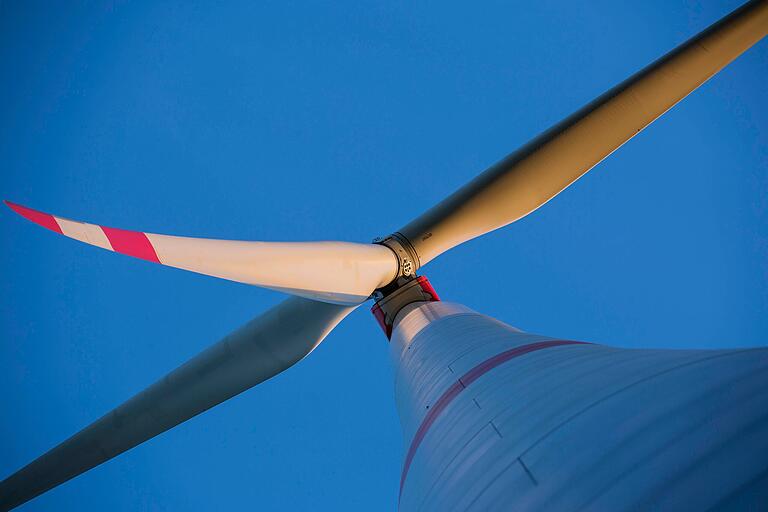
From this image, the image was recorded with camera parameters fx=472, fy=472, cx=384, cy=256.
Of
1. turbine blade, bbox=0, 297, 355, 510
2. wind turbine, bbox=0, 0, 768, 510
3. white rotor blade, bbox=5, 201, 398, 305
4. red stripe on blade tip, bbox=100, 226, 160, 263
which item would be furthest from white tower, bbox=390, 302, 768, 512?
turbine blade, bbox=0, 297, 355, 510

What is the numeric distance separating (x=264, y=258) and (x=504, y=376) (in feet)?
7.61

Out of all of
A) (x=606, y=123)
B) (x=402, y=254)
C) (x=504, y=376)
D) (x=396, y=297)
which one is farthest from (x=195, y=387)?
(x=606, y=123)

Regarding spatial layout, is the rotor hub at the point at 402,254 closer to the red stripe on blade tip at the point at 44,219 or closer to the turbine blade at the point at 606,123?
the turbine blade at the point at 606,123

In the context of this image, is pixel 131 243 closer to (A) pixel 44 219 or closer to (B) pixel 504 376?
(A) pixel 44 219

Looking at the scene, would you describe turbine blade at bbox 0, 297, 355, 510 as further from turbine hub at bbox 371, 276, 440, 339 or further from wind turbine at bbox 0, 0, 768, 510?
turbine hub at bbox 371, 276, 440, 339

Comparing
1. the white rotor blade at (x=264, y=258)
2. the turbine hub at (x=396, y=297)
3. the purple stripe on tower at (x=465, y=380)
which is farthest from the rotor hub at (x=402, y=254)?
the purple stripe on tower at (x=465, y=380)

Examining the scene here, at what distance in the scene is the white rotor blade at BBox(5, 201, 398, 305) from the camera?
3061 mm

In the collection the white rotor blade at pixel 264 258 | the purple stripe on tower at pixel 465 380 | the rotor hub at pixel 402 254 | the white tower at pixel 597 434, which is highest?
the rotor hub at pixel 402 254

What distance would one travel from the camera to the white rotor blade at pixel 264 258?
3.06m

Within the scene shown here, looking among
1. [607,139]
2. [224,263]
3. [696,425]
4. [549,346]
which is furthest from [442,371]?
[607,139]

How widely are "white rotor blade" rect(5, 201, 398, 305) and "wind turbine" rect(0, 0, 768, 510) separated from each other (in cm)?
1

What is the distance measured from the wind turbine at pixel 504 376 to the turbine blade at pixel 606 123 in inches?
0.8

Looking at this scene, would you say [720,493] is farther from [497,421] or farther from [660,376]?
[497,421]

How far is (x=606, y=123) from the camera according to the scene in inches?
267
